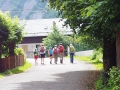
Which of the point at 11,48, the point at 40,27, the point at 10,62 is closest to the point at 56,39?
the point at 40,27

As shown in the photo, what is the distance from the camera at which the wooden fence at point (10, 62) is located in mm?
19828

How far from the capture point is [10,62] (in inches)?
842

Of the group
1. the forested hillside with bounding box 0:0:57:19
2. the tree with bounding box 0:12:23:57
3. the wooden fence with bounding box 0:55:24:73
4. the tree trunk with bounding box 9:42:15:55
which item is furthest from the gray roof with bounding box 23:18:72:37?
the forested hillside with bounding box 0:0:57:19

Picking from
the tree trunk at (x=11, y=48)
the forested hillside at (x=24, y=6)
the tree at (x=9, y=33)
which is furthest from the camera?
the forested hillside at (x=24, y=6)

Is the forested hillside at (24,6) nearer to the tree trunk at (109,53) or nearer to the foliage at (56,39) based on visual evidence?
the foliage at (56,39)

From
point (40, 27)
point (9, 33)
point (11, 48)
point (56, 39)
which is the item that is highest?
point (40, 27)

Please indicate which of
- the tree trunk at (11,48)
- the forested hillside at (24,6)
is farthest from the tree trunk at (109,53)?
the forested hillside at (24,6)

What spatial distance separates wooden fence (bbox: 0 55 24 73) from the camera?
65.1 feet

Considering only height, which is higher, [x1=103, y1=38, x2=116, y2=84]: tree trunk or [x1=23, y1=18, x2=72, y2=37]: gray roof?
[x1=23, y1=18, x2=72, y2=37]: gray roof

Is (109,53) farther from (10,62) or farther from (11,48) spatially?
(11,48)

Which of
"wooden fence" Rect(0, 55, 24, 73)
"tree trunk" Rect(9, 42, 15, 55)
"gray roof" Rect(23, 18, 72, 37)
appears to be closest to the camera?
"wooden fence" Rect(0, 55, 24, 73)

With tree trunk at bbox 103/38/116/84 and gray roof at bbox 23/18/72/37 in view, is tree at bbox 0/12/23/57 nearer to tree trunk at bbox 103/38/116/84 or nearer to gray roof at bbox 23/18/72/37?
tree trunk at bbox 103/38/116/84

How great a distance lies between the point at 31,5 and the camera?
118125 millimetres

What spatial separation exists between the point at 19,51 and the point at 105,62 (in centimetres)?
1375
